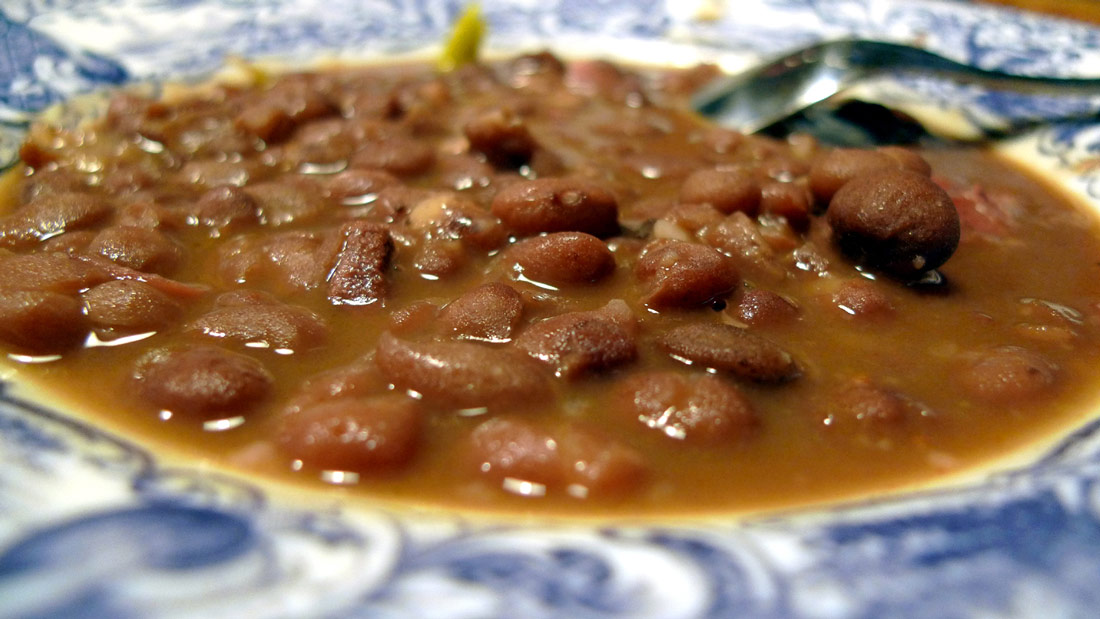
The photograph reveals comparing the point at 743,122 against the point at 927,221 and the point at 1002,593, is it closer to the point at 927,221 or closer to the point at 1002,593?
the point at 927,221

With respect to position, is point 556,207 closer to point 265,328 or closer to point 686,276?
point 686,276

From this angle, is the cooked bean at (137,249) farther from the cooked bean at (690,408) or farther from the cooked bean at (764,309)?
the cooked bean at (764,309)

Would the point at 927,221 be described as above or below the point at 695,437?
above

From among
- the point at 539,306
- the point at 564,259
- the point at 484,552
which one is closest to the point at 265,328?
the point at 539,306

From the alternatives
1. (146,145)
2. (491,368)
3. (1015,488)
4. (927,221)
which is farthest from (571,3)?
(1015,488)

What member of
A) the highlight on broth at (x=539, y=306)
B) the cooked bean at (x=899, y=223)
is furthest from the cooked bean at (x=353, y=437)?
the cooked bean at (x=899, y=223)
